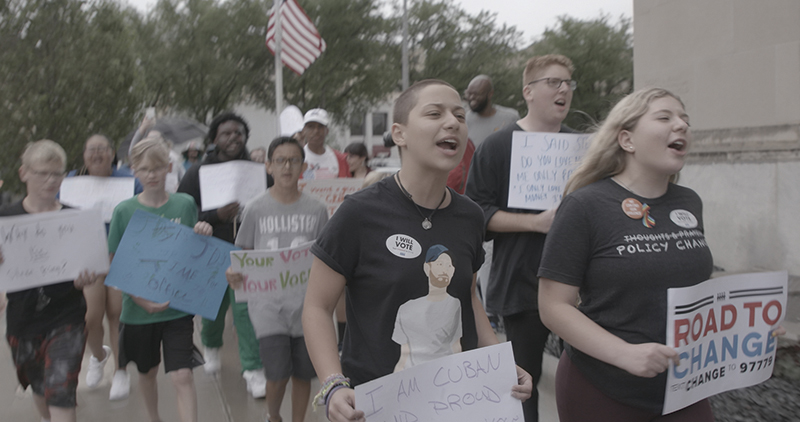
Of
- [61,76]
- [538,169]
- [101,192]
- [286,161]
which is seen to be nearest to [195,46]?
[61,76]

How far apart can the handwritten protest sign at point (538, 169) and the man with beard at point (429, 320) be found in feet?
4.07

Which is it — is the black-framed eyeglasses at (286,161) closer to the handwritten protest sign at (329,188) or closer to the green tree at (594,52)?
the handwritten protest sign at (329,188)

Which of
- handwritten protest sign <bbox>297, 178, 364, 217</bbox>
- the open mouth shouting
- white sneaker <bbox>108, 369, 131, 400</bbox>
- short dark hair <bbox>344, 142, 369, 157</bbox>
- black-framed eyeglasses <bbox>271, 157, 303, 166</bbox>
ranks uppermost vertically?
short dark hair <bbox>344, 142, 369, 157</bbox>

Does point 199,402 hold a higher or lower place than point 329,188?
lower

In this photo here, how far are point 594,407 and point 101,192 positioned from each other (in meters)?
4.29

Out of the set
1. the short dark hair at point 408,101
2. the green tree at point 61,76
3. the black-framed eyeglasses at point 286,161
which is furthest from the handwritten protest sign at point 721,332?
the green tree at point 61,76

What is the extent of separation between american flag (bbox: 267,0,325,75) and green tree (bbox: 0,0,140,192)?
579cm

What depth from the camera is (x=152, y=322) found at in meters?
4.13

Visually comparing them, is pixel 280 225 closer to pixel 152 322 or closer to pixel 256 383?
pixel 152 322

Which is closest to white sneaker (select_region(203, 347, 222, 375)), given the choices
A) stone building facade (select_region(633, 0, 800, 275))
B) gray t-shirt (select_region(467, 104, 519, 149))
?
gray t-shirt (select_region(467, 104, 519, 149))

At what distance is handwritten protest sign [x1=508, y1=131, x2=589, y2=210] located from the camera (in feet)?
10.8

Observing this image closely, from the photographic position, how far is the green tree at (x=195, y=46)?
92.0ft

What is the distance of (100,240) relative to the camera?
3.88 metres

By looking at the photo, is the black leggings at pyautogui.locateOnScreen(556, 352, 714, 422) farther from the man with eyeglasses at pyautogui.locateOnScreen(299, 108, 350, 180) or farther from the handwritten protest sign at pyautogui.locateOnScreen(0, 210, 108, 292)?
the man with eyeglasses at pyautogui.locateOnScreen(299, 108, 350, 180)
